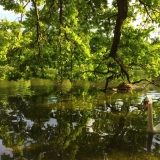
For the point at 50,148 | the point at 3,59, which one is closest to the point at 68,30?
the point at 50,148

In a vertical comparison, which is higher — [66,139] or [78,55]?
[78,55]

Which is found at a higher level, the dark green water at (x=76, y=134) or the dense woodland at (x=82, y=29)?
the dense woodland at (x=82, y=29)

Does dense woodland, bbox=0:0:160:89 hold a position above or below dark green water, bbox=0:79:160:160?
above

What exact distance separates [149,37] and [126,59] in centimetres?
269

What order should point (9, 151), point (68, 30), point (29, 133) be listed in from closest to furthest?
1. point (9, 151)
2. point (29, 133)
3. point (68, 30)

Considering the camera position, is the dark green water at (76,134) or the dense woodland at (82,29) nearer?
the dark green water at (76,134)

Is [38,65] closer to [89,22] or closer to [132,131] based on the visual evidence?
[89,22]

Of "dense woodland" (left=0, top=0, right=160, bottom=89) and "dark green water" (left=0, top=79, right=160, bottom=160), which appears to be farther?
"dense woodland" (left=0, top=0, right=160, bottom=89)

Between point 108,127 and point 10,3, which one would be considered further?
point 10,3

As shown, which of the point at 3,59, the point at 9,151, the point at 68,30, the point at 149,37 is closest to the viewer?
the point at 9,151

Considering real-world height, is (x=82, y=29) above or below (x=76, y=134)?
above

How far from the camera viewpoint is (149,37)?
56.4ft

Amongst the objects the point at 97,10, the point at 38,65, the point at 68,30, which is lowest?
the point at 38,65

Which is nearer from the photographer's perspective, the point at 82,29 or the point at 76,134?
the point at 76,134
